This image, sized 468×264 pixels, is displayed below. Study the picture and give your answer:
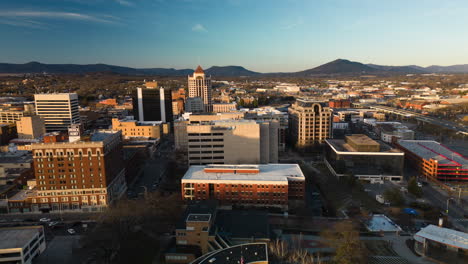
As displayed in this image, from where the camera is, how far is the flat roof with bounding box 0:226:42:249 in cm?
3180

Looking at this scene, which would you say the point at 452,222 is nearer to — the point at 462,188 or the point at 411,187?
the point at 411,187

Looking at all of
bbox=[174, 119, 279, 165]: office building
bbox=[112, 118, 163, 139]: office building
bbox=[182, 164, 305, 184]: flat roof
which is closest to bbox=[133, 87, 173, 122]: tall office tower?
bbox=[112, 118, 163, 139]: office building

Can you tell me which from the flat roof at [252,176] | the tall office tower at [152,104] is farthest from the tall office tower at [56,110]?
the flat roof at [252,176]

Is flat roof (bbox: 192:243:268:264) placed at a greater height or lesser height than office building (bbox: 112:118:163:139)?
lesser

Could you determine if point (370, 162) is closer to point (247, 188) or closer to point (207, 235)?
point (247, 188)

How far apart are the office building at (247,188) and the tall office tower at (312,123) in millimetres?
31196

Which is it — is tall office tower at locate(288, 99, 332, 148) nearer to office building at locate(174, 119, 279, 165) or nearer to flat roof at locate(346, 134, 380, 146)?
flat roof at locate(346, 134, 380, 146)

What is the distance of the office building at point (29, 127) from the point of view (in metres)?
83.6

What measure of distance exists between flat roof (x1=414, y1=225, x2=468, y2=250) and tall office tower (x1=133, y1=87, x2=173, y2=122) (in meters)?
86.1

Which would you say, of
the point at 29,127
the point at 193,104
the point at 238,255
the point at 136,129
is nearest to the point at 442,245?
the point at 238,255

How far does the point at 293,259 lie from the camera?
3052 cm

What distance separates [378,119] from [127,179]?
331 ft

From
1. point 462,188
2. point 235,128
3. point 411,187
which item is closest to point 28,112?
point 235,128

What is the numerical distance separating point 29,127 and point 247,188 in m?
70.2
